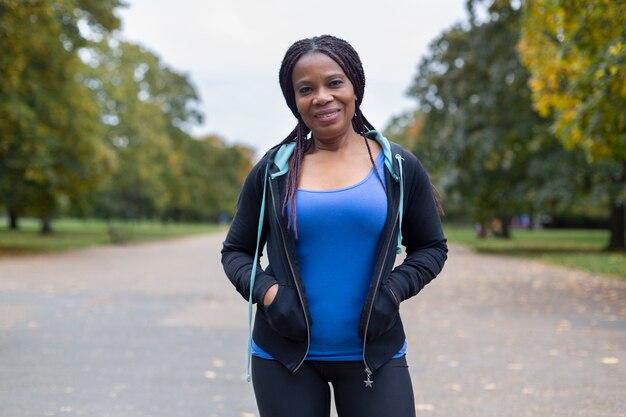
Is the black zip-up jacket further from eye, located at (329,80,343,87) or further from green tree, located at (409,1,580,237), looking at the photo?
green tree, located at (409,1,580,237)

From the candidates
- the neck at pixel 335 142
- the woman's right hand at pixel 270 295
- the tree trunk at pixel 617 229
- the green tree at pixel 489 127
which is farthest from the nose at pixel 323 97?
the tree trunk at pixel 617 229

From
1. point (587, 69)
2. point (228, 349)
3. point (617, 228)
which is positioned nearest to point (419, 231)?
point (228, 349)

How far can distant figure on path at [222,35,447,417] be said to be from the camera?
7.14ft

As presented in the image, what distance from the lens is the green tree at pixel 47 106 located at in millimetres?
20688

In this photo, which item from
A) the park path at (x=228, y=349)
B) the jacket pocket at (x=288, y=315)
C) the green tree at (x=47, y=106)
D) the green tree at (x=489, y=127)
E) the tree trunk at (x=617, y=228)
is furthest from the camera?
the tree trunk at (x=617, y=228)

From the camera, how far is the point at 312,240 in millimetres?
2189

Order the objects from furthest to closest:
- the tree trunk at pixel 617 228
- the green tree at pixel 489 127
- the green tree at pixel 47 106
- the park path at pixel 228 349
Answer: the tree trunk at pixel 617 228 < the green tree at pixel 489 127 < the green tree at pixel 47 106 < the park path at pixel 228 349

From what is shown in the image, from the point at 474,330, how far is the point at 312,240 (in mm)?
7180

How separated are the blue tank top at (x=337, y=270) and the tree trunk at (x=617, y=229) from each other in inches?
992

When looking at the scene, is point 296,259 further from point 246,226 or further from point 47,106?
point 47,106

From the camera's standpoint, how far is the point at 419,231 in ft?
7.70

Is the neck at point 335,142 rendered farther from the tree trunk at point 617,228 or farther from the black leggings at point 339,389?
the tree trunk at point 617,228

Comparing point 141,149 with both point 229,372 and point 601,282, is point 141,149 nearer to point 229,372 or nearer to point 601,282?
point 601,282

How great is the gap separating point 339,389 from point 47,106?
23.4 m
